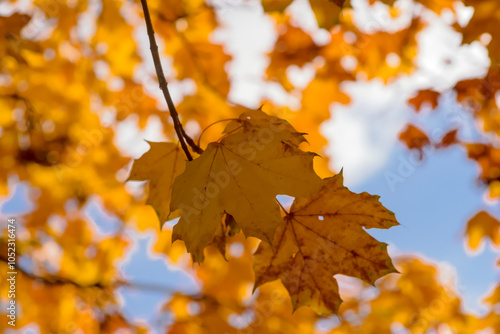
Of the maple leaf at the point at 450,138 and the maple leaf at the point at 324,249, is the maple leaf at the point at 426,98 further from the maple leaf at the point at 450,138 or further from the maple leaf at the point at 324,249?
the maple leaf at the point at 324,249

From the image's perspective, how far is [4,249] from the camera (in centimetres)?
326

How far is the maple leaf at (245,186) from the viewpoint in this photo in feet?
3.20

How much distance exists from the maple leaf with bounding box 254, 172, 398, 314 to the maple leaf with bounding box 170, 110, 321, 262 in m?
0.14

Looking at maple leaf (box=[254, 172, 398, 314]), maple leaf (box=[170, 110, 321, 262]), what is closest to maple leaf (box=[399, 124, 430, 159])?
maple leaf (box=[254, 172, 398, 314])

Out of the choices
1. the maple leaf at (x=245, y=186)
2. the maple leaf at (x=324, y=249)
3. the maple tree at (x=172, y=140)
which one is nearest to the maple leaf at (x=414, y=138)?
the maple tree at (x=172, y=140)

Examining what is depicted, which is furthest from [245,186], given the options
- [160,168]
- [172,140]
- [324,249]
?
[172,140]

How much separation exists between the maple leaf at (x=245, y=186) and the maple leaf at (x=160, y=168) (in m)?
0.29

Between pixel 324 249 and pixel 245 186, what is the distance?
306 millimetres

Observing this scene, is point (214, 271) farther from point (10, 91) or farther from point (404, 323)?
point (10, 91)

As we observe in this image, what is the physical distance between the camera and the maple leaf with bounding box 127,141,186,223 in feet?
4.28

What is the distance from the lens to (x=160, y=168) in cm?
131

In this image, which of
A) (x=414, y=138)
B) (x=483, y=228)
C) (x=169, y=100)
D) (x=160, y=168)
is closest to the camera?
(x=169, y=100)

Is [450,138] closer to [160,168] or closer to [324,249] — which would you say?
[324,249]

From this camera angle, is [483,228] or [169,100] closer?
[169,100]
